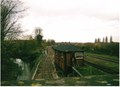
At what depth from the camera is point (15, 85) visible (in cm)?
260

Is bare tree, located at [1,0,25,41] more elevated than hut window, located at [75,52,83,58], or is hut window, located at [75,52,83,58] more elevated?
bare tree, located at [1,0,25,41]

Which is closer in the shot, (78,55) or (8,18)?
(8,18)

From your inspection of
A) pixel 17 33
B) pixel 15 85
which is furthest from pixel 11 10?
pixel 15 85

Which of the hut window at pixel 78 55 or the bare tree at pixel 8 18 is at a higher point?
the bare tree at pixel 8 18

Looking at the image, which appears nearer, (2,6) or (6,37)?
(2,6)

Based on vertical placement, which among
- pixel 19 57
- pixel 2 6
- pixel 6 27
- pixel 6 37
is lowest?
pixel 19 57

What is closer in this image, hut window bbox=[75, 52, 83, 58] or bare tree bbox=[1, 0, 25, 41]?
bare tree bbox=[1, 0, 25, 41]

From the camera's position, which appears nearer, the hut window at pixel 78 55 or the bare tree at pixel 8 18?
the bare tree at pixel 8 18

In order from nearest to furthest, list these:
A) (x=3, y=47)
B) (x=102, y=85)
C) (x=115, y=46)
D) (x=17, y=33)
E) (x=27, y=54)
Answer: (x=102, y=85) < (x=3, y=47) < (x=17, y=33) < (x=115, y=46) < (x=27, y=54)

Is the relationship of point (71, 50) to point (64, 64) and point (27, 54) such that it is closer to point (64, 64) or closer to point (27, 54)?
point (64, 64)

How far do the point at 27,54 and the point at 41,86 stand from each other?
34142mm

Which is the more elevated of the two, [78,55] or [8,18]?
[8,18]

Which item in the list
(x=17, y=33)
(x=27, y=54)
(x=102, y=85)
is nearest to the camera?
Answer: (x=102, y=85)

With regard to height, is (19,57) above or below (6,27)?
below
